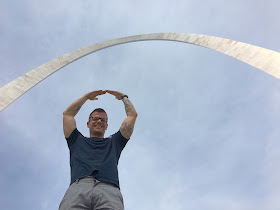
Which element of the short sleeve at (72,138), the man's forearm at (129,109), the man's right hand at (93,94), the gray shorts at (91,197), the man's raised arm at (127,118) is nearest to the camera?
the gray shorts at (91,197)

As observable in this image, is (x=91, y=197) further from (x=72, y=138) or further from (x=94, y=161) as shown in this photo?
(x=72, y=138)

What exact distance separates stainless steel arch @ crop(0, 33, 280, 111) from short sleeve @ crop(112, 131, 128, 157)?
4.45 metres

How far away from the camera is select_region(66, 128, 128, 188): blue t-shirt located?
3211 millimetres

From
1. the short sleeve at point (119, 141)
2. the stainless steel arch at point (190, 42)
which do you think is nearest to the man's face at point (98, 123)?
the short sleeve at point (119, 141)

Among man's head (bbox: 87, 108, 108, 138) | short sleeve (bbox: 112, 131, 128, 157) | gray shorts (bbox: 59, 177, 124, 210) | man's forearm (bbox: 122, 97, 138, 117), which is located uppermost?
man's forearm (bbox: 122, 97, 138, 117)

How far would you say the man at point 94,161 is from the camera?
9.27ft

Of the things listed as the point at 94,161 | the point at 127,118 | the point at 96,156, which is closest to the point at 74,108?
the point at 127,118

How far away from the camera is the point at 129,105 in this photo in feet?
14.7

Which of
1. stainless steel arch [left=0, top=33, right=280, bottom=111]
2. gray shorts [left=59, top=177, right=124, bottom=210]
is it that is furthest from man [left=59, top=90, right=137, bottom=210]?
stainless steel arch [left=0, top=33, right=280, bottom=111]

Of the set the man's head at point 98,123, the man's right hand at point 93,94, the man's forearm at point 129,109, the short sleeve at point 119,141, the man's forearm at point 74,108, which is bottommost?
the short sleeve at point 119,141

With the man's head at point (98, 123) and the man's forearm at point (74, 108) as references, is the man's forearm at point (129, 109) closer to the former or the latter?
the man's head at point (98, 123)

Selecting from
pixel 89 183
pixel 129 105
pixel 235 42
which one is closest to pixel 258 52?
pixel 235 42

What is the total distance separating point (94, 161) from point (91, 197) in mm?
632

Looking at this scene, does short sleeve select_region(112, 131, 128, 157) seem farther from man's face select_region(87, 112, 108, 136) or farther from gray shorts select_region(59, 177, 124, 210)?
gray shorts select_region(59, 177, 124, 210)
